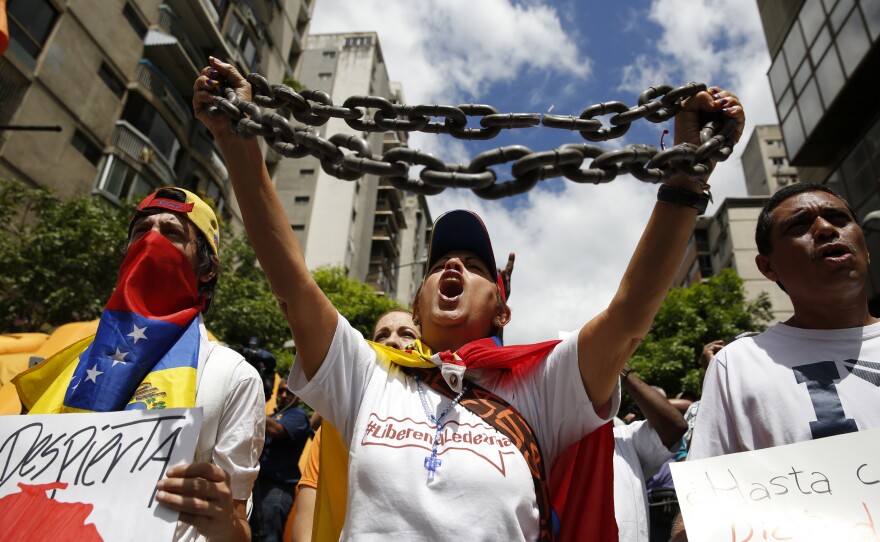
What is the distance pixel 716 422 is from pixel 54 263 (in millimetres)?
12252

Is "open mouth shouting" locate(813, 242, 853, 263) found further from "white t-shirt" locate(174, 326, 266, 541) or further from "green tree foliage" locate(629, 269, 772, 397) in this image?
"green tree foliage" locate(629, 269, 772, 397)

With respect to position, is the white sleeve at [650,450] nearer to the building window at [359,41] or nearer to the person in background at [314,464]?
the person in background at [314,464]

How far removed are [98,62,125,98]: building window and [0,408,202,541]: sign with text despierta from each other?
1871 cm

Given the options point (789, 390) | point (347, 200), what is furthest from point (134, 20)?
point (789, 390)

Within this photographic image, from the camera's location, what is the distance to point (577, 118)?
1.29 metres

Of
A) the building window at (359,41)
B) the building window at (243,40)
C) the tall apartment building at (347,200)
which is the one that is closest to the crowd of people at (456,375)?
the building window at (243,40)

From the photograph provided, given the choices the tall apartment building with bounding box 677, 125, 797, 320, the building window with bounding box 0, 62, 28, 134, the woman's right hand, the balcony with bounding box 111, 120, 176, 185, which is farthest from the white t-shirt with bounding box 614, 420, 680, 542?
the tall apartment building with bounding box 677, 125, 797, 320

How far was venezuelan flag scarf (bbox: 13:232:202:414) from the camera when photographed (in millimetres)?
1893

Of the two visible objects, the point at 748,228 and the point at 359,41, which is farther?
the point at 359,41

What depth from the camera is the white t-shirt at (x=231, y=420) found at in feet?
6.18

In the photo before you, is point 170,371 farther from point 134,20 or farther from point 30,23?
point 134,20

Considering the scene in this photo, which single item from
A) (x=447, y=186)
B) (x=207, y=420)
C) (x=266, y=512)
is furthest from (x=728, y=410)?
(x=266, y=512)

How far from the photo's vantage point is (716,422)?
1.95 meters

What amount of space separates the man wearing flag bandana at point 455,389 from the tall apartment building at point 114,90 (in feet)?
44.3
